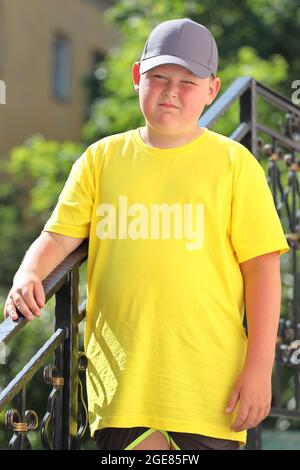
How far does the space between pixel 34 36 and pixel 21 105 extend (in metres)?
1.35

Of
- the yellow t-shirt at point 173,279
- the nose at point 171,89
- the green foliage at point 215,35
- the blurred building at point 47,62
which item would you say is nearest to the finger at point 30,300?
the yellow t-shirt at point 173,279

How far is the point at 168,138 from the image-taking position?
2.92 metres

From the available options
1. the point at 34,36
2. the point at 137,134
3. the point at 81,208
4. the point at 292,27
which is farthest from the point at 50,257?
the point at 34,36

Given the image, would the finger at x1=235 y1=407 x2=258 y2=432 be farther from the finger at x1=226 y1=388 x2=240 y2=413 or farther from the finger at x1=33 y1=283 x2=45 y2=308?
the finger at x1=33 y1=283 x2=45 y2=308

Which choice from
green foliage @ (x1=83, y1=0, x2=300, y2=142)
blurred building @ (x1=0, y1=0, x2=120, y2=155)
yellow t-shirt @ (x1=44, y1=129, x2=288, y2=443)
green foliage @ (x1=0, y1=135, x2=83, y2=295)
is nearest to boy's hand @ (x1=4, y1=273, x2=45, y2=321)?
yellow t-shirt @ (x1=44, y1=129, x2=288, y2=443)

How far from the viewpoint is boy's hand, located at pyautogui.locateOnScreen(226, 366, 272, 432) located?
280cm

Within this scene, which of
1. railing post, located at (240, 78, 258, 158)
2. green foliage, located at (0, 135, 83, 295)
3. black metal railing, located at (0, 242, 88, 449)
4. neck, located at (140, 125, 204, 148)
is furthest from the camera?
green foliage, located at (0, 135, 83, 295)

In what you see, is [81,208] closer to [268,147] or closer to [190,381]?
[190,381]

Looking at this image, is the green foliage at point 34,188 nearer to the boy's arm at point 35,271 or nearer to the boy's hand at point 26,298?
the boy's arm at point 35,271

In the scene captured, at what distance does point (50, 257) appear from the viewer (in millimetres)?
2984

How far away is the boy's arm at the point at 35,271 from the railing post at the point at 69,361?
13 centimetres

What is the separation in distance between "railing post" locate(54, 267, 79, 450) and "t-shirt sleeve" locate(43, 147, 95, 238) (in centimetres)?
17

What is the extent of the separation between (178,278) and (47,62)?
20.1 meters
